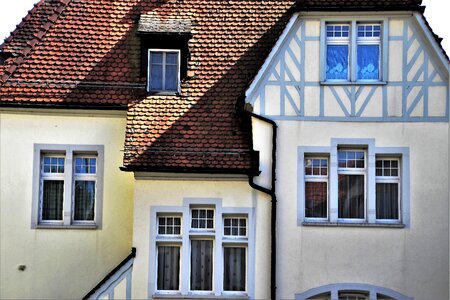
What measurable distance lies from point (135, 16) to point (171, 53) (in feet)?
6.82

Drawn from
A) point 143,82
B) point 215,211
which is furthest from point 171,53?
point 215,211

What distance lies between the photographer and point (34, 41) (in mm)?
21297

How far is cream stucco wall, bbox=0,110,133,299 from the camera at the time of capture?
65.3 feet

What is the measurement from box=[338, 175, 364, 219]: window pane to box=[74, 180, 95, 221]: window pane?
259 inches

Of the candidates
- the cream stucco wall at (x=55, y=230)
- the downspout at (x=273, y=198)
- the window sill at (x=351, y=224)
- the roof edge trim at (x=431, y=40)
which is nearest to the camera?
the downspout at (x=273, y=198)

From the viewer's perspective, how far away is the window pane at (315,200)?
1936 cm

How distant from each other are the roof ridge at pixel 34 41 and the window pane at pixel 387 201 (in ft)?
33.2

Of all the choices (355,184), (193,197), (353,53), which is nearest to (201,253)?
(193,197)

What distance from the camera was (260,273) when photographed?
19.0 meters

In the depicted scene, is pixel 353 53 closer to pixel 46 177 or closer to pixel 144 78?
pixel 144 78

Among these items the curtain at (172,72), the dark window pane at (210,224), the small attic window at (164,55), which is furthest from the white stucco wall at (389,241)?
the small attic window at (164,55)

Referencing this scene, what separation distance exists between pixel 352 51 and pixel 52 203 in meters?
8.85

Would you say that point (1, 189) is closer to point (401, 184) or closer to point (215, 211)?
point (215, 211)

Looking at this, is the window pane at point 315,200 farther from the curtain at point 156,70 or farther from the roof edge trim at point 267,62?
the curtain at point 156,70
